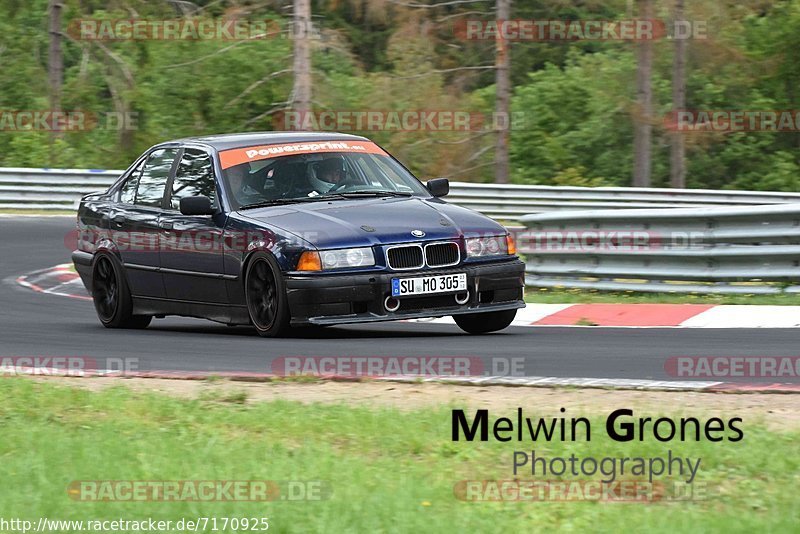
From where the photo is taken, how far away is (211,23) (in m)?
31.9

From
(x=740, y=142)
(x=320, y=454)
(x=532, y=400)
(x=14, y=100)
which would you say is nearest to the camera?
(x=320, y=454)

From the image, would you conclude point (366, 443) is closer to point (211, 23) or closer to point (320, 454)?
point (320, 454)

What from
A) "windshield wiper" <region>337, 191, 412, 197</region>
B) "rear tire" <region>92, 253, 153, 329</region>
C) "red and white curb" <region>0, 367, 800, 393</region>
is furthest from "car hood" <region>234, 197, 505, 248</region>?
"rear tire" <region>92, 253, 153, 329</region>

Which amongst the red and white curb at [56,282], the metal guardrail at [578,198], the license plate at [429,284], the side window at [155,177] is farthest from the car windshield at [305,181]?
the metal guardrail at [578,198]

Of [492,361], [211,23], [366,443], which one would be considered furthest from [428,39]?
[366,443]

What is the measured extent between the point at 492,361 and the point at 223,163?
3197mm

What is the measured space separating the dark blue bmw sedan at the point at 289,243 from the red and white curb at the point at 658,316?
3.88 ft

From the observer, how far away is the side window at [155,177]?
36.5 ft

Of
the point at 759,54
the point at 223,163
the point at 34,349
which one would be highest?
the point at 759,54

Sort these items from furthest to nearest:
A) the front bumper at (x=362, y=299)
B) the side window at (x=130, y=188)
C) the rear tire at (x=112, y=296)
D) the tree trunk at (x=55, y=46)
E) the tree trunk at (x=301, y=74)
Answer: the tree trunk at (x=55, y=46), the tree trunk at (x=301, y=74), the side window at (x=130, y=188), the rear tire at (x=112, y=296), the front bumper at (x=362, y=299)

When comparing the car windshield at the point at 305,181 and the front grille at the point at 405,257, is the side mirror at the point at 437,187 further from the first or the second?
the front grille at the point at 405,257

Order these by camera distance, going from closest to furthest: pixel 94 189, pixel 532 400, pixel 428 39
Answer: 1. pixel 532 400
2. pixel 94 189
3. pixel 428 39

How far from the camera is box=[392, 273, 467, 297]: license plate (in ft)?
30.7

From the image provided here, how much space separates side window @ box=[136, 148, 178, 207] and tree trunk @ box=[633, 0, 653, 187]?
64.5 feet
